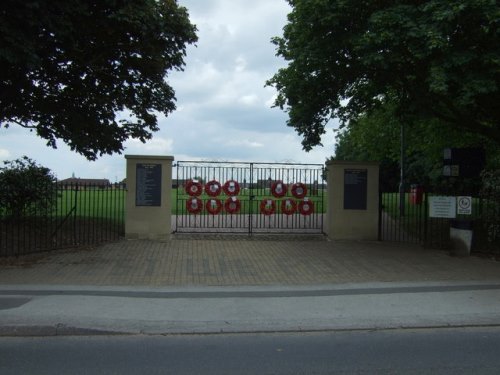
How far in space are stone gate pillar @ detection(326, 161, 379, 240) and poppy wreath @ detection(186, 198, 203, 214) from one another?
3.61 m

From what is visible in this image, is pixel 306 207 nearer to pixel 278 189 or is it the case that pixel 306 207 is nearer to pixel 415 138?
pixel 278 189

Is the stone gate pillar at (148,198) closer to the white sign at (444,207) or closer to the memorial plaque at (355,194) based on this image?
the memorial plaque at (355,194)

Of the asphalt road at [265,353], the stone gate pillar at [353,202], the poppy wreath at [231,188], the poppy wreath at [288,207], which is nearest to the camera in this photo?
the asphalt road at [265,353]

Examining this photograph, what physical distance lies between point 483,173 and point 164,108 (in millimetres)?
8460

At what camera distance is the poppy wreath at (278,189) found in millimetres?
14758

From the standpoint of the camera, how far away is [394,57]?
10.3 metres

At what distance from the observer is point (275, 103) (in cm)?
1526

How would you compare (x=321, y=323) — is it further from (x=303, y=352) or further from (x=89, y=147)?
(x=89, y=147)

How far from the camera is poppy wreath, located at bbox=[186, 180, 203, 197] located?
1457cm

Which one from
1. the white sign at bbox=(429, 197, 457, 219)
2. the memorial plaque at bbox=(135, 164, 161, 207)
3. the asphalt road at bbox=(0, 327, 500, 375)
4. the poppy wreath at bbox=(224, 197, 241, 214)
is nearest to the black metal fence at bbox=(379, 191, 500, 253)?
the white sign at bbox=(429, 197, 457, 219)

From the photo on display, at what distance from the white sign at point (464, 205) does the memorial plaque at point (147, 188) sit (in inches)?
300

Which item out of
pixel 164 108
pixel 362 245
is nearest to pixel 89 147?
pixel 164 108

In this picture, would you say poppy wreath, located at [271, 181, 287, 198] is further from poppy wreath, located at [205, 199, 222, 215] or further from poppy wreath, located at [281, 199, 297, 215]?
poppy wreath, located at [205, 199, 222, 215]

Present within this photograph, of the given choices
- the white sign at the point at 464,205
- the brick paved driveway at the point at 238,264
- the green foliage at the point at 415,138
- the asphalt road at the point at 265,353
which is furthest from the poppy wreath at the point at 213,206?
the asphalt road at the point at 265,353
